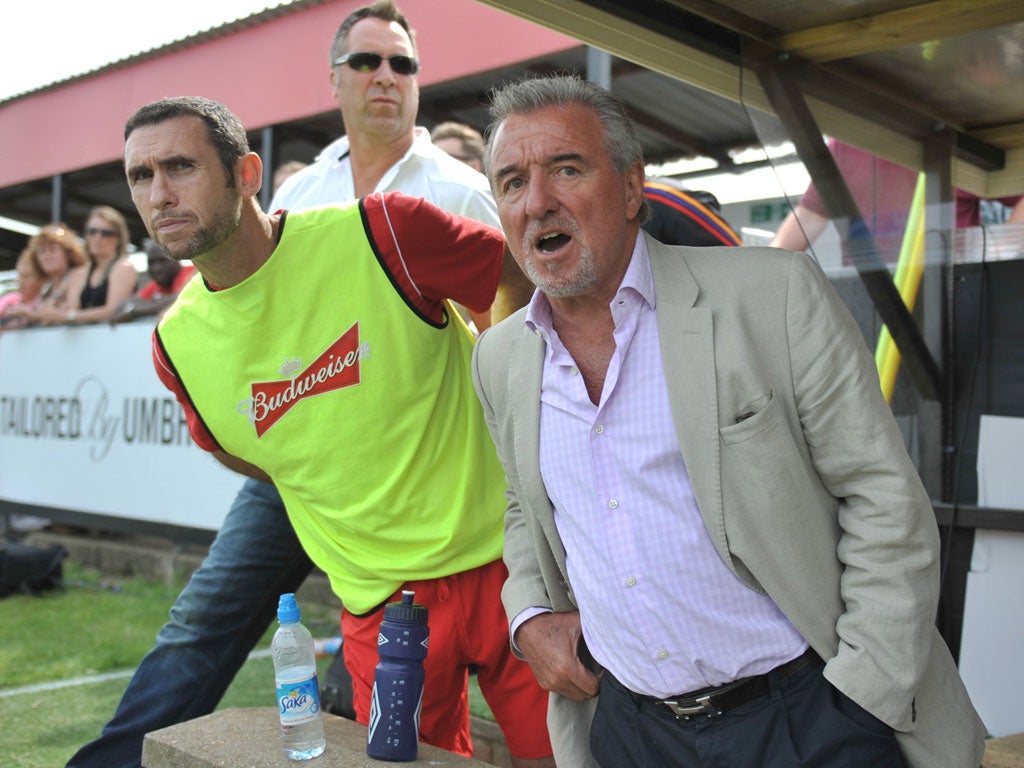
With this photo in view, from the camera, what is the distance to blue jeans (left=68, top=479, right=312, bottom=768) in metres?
3.52

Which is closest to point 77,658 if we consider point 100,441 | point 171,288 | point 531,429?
point 100,441

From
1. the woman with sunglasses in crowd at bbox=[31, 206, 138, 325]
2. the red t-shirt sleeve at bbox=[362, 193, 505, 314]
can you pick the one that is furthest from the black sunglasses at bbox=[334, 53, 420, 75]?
the woman with sunglasses in crowd at bbox=[31, 206, 138, 325]

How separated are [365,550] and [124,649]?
13.1 ft

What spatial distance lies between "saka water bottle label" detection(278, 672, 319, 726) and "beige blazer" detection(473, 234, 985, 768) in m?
1.30

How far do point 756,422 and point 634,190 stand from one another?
0.66m

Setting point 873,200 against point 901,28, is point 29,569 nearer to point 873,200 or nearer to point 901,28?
point 873,200

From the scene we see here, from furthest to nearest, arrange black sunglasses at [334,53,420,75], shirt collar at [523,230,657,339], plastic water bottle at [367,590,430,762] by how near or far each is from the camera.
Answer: black sunglasses at [334,53,420,75] < plastic water bottle at [367,590,430,762] < shirt collar at [523,230,657,339]

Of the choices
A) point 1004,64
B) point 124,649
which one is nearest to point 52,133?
point 124,649

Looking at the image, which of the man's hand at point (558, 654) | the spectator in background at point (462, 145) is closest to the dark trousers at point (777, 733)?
the man's hand at point (558, 654)

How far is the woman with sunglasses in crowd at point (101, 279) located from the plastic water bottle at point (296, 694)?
6469 millimetres

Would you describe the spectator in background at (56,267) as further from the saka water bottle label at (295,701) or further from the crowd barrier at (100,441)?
the saka water bottle label at (295,701)

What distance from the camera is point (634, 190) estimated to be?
2.38m

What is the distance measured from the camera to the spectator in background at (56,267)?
9.51 metres

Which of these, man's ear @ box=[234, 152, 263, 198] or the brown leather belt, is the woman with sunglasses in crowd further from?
the brown leather belt
